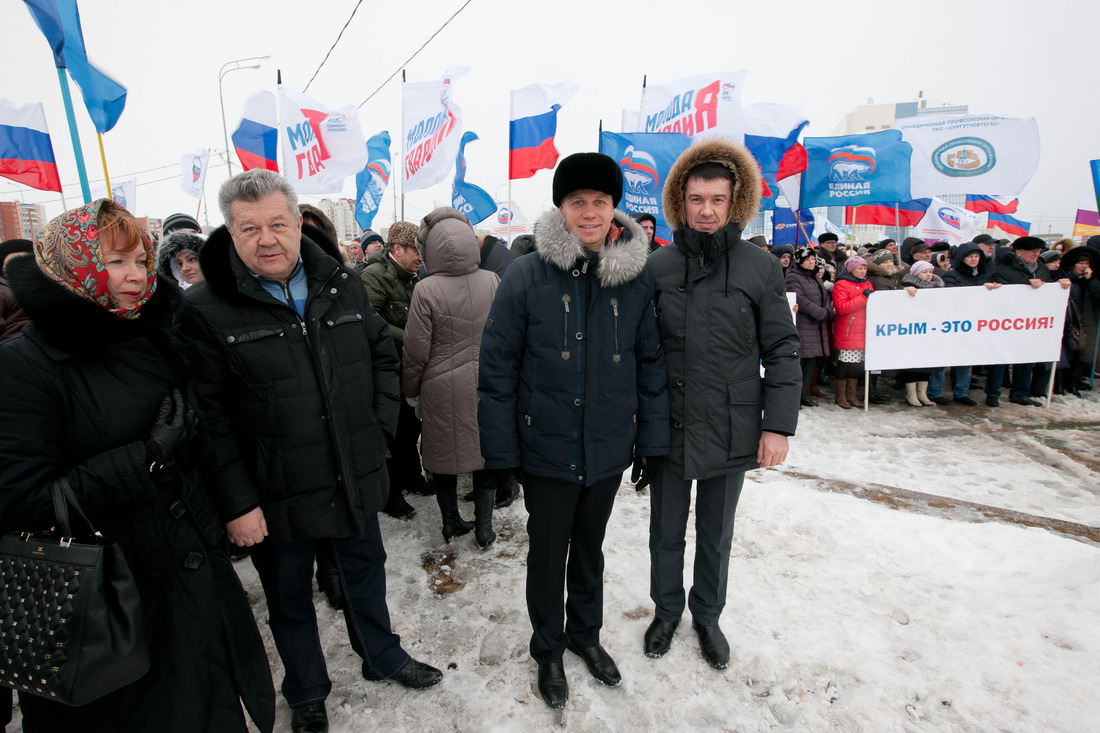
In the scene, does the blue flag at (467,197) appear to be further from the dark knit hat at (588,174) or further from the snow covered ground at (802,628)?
the dark knit hat at (588,174)

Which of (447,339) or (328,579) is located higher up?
(447,339)

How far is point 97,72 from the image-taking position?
16.4 ft

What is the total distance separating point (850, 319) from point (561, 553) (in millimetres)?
6048

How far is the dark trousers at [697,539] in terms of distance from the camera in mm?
2477

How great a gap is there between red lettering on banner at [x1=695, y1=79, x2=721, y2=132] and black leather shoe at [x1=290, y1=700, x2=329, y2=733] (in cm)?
882

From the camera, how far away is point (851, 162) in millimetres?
8516

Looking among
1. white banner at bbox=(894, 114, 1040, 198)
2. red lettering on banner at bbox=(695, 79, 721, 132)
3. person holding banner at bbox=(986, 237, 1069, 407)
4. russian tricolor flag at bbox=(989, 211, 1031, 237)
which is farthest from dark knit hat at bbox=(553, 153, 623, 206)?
A: russian tricolor flag at bbox=(989, 211, 1031, 237)

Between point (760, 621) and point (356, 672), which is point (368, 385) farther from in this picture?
point (760, 621)

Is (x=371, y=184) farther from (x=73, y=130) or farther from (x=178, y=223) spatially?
(x=178, y=223)

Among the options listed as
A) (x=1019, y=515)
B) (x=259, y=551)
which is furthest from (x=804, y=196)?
(x=259, y=551)

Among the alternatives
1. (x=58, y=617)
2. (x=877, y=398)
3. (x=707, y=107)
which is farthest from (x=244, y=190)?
(x=707, y=107)

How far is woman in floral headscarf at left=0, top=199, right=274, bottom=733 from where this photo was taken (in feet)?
4.59

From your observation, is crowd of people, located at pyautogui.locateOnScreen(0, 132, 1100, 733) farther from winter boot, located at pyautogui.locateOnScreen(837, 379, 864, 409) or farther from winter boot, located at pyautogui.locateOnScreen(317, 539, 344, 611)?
winter boot, located at pyautogui.locateOnScreen(837, 379, 864, 409)

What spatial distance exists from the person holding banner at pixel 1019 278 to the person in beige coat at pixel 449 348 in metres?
7.25
